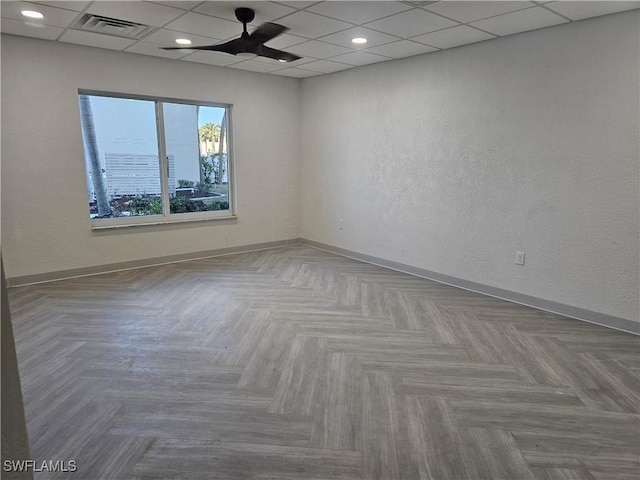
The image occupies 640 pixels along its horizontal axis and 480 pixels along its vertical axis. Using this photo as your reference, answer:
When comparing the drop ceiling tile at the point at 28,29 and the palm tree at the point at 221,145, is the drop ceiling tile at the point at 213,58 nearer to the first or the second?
the palm tree at the point at 221,145

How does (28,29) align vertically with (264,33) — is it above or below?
above

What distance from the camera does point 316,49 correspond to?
470 cm

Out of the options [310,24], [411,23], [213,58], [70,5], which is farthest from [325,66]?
[70,5]

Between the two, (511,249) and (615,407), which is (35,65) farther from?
(615,407)

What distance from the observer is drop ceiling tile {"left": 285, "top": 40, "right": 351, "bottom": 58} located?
4.48 m

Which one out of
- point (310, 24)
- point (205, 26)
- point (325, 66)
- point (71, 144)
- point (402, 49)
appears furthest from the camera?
point (325, 66)

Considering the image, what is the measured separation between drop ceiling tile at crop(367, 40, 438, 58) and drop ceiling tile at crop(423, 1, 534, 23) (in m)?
0.88

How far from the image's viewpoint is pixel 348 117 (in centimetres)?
600

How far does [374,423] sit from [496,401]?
32.0 inches

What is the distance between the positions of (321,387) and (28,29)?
4.48 m

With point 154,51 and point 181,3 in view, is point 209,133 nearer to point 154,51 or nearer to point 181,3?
point 154,51

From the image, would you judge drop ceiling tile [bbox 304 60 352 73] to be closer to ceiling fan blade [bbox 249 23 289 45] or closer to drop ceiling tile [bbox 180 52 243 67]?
drop ceiling tile [bbox 180 52 243 67]

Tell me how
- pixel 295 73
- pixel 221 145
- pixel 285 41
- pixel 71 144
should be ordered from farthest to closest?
pixel 221 145, pixel 295 73, pixel 71 144, pixel 285 41

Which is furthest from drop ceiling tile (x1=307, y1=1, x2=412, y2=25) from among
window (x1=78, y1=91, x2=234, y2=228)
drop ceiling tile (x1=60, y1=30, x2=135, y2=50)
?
window (x1=78, y1=91, x2=234, y2=228)
